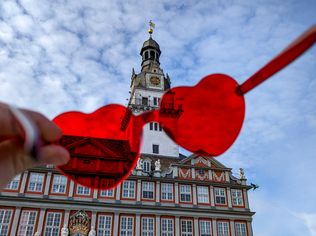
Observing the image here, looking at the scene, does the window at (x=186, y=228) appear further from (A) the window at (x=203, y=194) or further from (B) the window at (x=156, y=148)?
(B) the window at (x=156, y=148)

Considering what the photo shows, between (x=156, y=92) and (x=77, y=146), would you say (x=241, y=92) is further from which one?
(x=156, y=92)

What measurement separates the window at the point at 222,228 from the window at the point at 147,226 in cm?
514

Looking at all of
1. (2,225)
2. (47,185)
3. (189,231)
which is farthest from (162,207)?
(2,225)

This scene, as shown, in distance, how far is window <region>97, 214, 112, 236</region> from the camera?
23.5 meters

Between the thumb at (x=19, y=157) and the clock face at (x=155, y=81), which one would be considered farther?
the clock face at (x=155, y=81)

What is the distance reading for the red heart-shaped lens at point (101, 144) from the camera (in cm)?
247

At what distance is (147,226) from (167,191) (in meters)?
3.14

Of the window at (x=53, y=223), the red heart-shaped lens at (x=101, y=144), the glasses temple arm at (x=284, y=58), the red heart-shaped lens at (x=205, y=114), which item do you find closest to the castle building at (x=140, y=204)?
the window at (x=53, y=223)

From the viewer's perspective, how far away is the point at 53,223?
23.1 meters

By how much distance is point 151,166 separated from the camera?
28.4 m

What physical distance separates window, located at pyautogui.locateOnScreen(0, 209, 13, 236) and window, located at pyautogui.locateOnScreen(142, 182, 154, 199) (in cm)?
949

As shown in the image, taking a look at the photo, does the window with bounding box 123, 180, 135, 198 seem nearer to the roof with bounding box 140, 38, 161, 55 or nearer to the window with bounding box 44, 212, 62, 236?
the window with bounding box 44, 212, 62, 236

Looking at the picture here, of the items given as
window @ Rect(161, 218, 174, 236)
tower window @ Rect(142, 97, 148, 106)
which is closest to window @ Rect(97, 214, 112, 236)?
window @ Rect(161, 218, 174, 236)

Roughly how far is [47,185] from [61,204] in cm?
180
